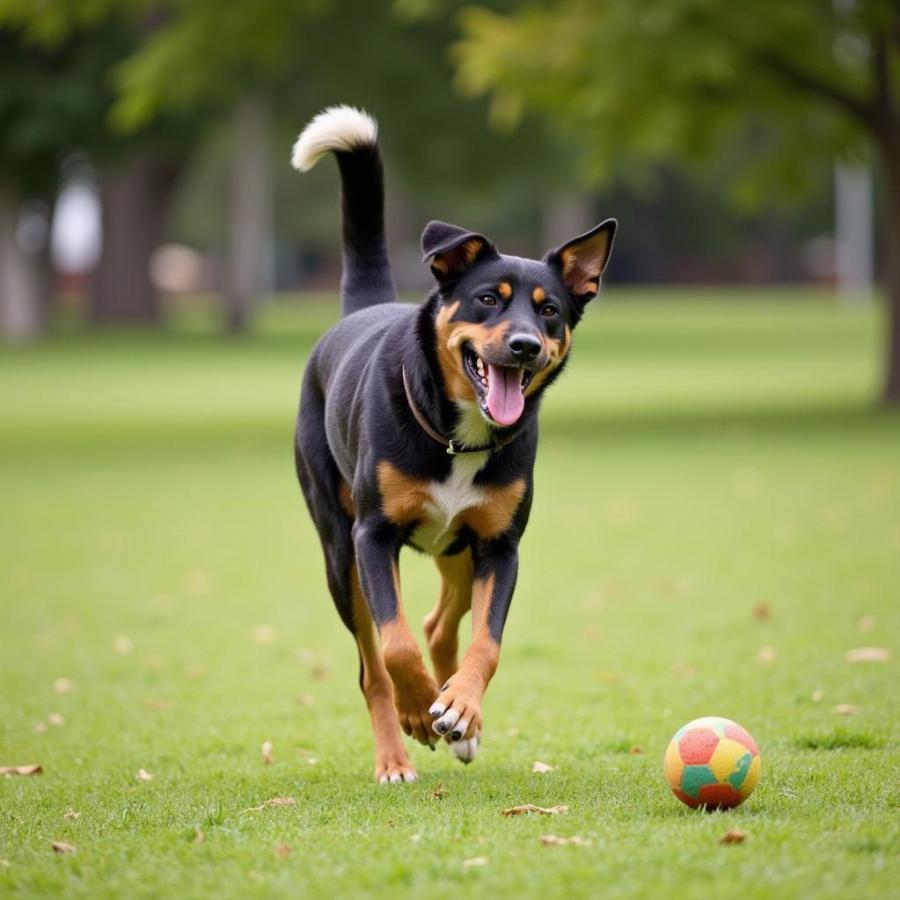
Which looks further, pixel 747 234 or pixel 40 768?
pixel 747 234

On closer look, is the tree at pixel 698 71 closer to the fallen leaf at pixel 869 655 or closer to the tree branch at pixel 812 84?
the tree branch at pixel 812 84

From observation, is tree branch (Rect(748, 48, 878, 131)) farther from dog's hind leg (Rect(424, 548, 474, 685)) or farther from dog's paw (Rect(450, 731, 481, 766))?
dog's paw (Rect(450, 731, 481, 766))

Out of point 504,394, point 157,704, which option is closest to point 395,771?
point 504,394

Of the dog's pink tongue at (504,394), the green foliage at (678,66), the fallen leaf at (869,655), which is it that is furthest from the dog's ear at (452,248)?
the green foliage at (678,66)

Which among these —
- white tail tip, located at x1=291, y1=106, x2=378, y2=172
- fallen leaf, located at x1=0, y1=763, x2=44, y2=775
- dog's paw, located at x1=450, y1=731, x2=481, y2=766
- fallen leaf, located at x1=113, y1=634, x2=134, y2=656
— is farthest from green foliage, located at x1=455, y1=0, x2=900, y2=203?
dog's paw, located at x1=450, y1=731, x2=481, y2=766

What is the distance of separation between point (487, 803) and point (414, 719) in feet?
1.52

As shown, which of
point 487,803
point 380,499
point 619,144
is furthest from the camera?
point 619,144

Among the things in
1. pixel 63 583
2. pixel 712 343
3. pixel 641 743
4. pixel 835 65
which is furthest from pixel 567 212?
pixel 641 743

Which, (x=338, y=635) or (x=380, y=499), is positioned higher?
(x=380, y=499)

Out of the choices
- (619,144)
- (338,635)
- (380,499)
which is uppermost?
Result: (619,144)

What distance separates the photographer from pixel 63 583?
38.0ft

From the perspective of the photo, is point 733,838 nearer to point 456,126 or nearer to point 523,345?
point 523,345

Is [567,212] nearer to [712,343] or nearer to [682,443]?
[712,343]

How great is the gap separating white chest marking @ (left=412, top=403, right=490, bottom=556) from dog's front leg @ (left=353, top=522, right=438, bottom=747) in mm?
202
